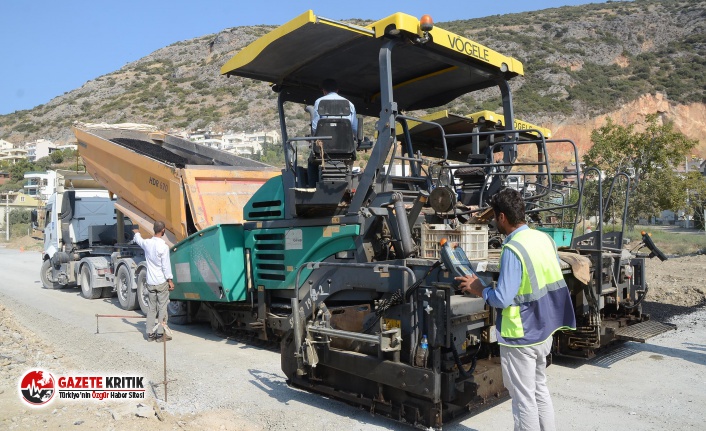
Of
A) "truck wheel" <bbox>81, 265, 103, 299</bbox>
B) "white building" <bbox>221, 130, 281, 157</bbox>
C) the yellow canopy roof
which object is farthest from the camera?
"white building" <bbox>221, 130, 281, 157</bbox>

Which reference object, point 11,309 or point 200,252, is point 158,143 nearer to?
point 11,309

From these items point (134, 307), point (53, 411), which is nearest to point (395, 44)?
point (53, 411)

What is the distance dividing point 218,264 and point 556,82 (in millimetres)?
54277

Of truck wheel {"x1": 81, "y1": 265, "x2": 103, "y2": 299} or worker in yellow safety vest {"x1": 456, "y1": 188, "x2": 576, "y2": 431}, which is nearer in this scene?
worker in yellow safety vest {"x1": 456, "y1": 188, "x2": 576, "y2": 431}

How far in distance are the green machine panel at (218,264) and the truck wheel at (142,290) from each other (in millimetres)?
2301

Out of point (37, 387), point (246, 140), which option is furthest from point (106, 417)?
point (246, 140)

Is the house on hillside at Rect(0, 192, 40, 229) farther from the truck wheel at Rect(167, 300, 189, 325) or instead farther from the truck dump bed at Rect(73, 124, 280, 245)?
the truck wheel at Rect(167, 300, 189, 325)

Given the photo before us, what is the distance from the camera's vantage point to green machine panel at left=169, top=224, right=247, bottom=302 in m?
6.90

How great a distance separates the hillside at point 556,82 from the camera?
170 ft

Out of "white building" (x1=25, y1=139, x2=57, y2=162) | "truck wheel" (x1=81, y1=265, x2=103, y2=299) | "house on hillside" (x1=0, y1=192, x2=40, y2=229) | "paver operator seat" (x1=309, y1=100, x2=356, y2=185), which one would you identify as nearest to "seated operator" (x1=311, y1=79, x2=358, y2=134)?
"paver operator seat" (x1=309, y1=100, x2=356, y2=185)

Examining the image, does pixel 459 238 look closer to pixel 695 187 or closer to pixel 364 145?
pixel 364 145

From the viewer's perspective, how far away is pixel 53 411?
459 centimetres

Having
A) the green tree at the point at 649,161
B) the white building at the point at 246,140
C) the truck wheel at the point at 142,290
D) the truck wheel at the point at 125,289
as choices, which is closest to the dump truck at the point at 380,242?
the truck wheel at the point at 142,290

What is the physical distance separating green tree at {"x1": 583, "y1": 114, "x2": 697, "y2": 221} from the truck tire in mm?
14868
